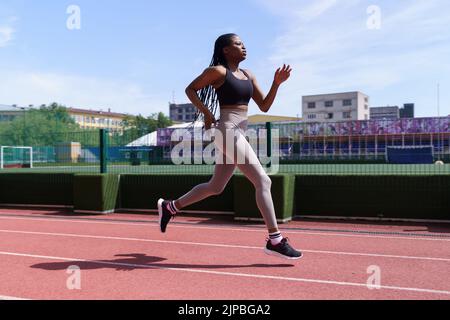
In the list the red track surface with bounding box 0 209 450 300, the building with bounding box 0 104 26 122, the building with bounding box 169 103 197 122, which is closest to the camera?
the red track surface with bounding box 0 209 450 300

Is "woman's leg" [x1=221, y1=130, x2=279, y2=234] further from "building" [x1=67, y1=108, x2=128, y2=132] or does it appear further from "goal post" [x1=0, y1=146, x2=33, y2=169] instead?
"building" [x1=67, y1=108, x2=128, y2=132]

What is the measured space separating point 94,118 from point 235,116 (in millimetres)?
134622

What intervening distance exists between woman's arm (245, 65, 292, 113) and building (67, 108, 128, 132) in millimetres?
122500

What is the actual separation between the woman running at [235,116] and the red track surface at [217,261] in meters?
0.55

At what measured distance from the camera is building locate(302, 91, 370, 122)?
97.1 metres

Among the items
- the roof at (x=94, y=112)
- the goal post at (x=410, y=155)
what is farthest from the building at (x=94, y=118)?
the goal post at (x=410, y=155)

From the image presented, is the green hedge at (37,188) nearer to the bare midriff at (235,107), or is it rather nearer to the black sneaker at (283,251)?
the bare midriff at (235,107)

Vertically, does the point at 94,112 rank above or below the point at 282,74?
above

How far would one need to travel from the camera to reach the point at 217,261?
5.30 metres

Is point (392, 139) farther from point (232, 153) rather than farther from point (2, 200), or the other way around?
point (232, 153)

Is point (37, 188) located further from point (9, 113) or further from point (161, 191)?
point (9, 113)

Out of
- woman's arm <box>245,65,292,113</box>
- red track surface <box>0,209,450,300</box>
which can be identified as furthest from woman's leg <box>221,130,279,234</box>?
woman's arm <box>245,65,292,113</box>

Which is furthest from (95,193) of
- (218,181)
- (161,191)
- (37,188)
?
(218,181)

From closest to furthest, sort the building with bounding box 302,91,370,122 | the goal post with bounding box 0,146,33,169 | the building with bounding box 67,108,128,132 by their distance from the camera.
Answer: the goal post with bounding box 0,146,33,169 < the building with bounding box 302,91,370,122 < the building with bounding box 67,108,128,132
